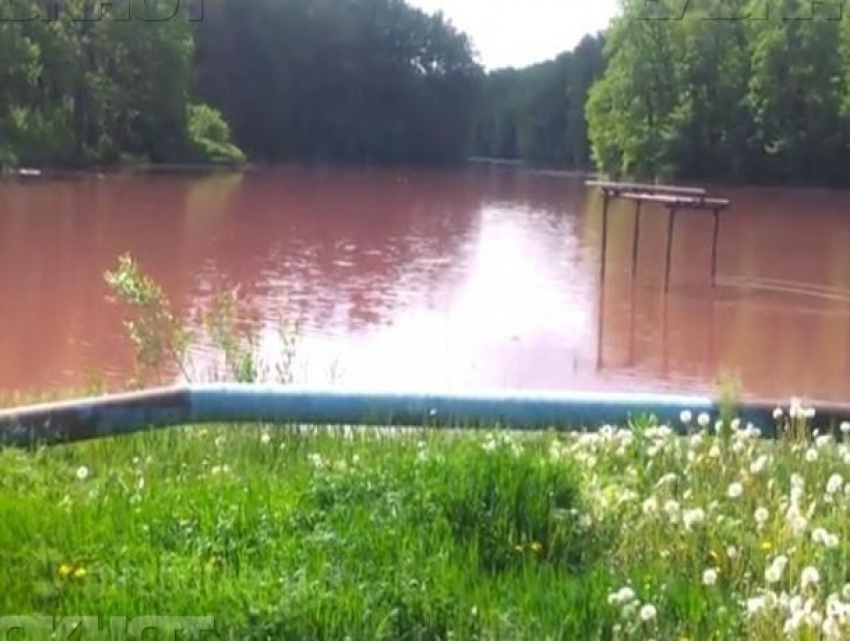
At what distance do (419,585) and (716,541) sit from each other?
38.2 inches

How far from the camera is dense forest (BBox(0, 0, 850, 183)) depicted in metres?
55.6

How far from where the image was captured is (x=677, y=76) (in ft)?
214

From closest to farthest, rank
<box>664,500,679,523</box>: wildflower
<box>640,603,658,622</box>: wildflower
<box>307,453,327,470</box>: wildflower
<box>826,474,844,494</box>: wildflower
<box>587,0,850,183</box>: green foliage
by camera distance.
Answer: <box>640,603,658,622</box>: wildflower → <box>664,500,679,523</box>: wildflower → <box>826,474,844,494</box>: wildflower → <box>307,453,327,470</box>: wildflower → <box>587,0,850,183</box>: green foliage

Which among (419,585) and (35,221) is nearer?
(419,585)

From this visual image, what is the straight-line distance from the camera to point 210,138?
68.6 meters

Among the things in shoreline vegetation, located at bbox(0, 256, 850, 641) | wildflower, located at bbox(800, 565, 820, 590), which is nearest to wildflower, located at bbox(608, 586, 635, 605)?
shoreline vegetation, located at bbox(0, 256, 850, 641)

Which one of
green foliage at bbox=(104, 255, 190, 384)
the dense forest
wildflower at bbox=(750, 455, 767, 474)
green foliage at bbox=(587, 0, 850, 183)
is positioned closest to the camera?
wildflower at bbox=(750, 455, 767, 474)

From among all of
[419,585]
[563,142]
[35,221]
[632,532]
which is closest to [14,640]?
[419,585]

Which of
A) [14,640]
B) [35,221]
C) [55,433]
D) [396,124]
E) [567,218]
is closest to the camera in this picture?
[14,640]

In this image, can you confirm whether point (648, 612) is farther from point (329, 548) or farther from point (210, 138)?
point (210, 138)

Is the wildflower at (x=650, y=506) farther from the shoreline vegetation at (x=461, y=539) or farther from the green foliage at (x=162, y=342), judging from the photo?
the green foliage at (x=162, y=342)

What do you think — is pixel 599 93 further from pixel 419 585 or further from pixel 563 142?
pixel 419 585

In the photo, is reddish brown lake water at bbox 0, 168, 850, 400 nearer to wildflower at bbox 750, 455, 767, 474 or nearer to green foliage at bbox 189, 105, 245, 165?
wildflower at bbox 750, 455, 767, 474

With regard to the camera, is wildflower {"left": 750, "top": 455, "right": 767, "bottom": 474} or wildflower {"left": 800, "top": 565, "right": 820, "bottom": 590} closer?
wildflower {"left": 800, "top": 565, "right": 820, "bottom": 590}
